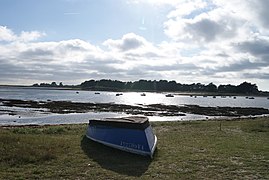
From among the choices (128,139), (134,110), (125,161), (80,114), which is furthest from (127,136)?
(134,110)

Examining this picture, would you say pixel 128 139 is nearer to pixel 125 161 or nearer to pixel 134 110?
pixel 125 161

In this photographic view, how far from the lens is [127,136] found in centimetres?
1374

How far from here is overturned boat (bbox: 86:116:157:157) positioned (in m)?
13.1

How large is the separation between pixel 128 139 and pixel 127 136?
7.7 inches

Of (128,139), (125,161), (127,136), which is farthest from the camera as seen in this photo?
(127,136)

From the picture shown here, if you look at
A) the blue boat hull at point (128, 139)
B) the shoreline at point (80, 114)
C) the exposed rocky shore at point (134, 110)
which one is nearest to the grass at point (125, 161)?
the blue boat hull at point (128, 139)

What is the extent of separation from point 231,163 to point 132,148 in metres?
3.81

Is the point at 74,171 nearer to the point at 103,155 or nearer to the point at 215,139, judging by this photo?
the point at 103,155

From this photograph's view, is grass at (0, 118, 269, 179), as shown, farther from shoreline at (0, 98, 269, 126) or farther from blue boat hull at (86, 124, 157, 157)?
shoreline at (0, 98, 269, 126)

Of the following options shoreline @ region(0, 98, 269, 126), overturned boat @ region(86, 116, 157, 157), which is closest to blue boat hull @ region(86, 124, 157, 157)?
overturned boat @ region(86, 116, 157, 157)

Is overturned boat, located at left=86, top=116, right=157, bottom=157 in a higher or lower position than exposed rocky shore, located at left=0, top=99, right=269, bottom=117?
higher

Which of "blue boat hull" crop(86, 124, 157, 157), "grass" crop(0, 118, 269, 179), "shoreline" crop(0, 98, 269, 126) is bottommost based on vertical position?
"shoreline" crop(0, 98, 269, 126)

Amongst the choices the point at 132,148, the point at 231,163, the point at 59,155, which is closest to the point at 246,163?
the point at 231,163

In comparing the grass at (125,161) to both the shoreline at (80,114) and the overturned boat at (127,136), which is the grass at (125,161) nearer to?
the overturned boat at (127,136)
